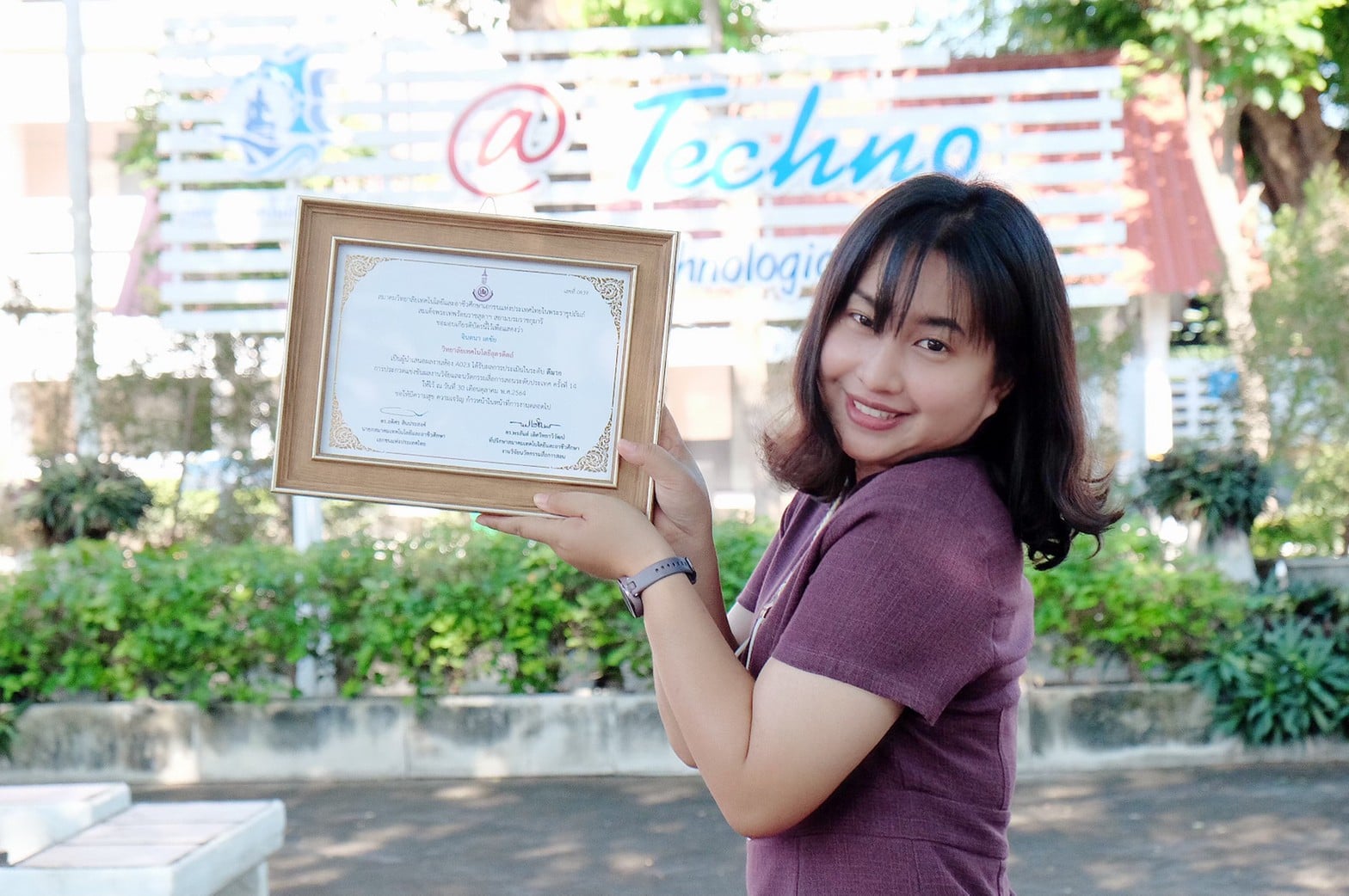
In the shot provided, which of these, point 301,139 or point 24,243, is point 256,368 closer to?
Answer: point 301,139

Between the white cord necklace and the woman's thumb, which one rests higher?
the woman's thumb

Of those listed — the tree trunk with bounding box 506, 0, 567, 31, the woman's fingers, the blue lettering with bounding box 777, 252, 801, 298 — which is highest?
the tree trunk with bounding box 506, 0, 567, 31

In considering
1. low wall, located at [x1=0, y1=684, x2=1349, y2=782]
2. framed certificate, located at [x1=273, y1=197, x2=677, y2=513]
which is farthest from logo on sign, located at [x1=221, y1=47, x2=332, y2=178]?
framed certificate, located at [x1=273, y1=197, x2=677, y2=513]

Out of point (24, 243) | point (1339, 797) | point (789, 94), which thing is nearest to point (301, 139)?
point (789, 94)

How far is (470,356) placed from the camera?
5.57 feet

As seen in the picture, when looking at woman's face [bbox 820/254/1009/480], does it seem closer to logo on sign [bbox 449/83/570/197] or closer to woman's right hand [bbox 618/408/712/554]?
woman's right hand [bbox 618/408/712/554]

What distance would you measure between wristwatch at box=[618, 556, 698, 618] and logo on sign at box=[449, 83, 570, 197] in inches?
262

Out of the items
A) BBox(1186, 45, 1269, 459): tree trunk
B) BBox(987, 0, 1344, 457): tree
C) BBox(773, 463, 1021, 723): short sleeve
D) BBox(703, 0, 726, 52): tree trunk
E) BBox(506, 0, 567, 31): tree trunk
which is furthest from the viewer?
BBox(506, 0, 567, 31): tree trunk

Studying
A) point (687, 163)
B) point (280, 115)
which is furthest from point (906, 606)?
point (280, 115)

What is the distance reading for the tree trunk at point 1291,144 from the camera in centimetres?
1227

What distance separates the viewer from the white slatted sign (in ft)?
25.6

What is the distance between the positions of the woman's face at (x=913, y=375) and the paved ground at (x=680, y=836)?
336 centimetres

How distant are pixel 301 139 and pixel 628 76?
1.93m

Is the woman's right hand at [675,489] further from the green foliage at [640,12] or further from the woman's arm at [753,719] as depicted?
the green foliage at [640,12]
